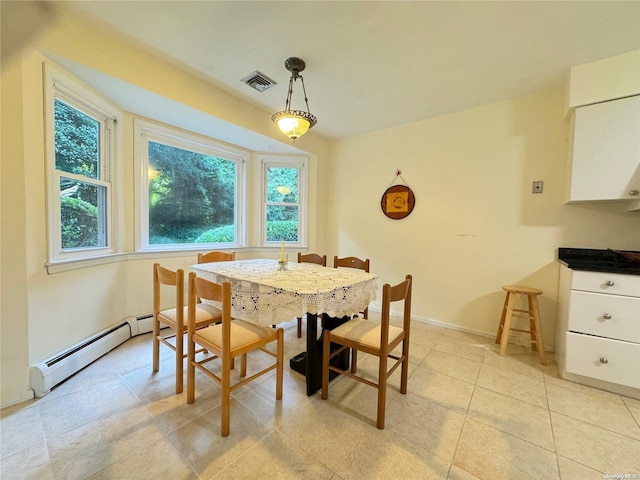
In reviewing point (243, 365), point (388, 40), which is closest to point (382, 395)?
point (243, 365)

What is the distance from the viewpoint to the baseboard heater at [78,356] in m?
1.60

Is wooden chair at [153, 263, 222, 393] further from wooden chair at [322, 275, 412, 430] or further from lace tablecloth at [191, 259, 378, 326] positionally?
wooden chair at [322, 275, 412, 430]

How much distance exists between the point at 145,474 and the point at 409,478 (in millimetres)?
1198

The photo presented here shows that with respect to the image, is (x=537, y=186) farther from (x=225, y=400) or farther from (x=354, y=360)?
(x=225, y=400)

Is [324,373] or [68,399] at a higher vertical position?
[324,373]

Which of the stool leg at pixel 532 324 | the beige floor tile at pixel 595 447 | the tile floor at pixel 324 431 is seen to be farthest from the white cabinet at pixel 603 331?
the beige floor tile at pixel 595 447

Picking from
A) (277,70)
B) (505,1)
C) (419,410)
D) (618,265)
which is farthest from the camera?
(277,70)

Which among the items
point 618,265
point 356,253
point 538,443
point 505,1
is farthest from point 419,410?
point 505,1

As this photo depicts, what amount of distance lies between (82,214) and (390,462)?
2.81 metres

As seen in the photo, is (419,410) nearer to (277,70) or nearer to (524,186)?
(524,186)

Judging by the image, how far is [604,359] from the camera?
1.75 m

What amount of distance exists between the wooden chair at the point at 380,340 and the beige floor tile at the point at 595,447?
0.83m

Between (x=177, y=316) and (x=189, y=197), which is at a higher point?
(x=189, y=197)

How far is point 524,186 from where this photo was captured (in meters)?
2.47
